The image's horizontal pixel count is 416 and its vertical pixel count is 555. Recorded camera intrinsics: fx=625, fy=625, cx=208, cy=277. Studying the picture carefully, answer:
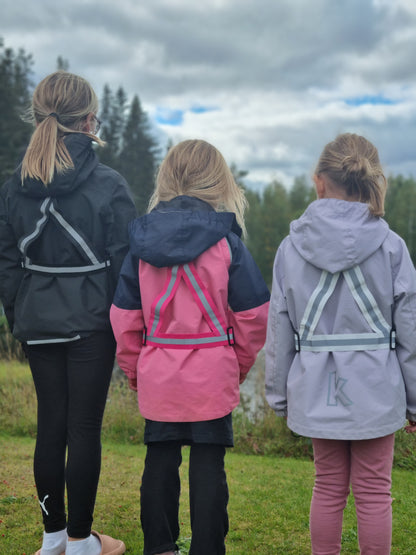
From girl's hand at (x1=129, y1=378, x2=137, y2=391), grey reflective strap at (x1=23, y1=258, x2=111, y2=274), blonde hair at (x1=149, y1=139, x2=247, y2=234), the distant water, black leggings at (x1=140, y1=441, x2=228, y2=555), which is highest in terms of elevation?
blonde hair at (x1=149, y1=139, x2=247, y2=234)

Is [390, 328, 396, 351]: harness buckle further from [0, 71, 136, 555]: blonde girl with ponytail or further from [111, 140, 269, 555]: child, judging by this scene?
[0, 71, 136, 555]: blonde girl with ponytail

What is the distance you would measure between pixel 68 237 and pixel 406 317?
1577 millimetres

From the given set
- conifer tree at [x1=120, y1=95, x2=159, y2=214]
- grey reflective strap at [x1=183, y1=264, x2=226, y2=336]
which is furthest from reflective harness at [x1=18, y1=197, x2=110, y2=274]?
conifer tree at [x1=120, y1=95, x2=159, y2=214]

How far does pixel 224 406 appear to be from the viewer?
277cm

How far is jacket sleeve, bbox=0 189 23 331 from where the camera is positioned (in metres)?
3.11

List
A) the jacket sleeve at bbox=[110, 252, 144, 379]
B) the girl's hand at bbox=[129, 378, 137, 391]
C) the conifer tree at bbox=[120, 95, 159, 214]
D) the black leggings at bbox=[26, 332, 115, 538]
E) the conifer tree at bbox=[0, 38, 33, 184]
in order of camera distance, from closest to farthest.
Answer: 1. the jacket sleeve at bbox=[110, 252, 144, 379]
2. the black leggings at bbox=[26, 332, 115, 538]
3. the girl's hand at bbox=[129, 378, 137, 391]
4. the conifer tree at bbox=[0, 38, 33, 184]
5. the conifer tree at bbox=[120, 95, 159, 214]

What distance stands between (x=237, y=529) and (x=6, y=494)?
1.60m

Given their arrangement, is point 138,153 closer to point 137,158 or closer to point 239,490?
point 137,158

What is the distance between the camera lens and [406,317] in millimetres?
2617

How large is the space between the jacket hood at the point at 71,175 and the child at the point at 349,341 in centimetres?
105

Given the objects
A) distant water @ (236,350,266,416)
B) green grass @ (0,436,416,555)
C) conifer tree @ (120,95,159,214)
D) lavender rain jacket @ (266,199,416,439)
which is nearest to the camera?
lavender rain jacket @ (266,199,416,439)

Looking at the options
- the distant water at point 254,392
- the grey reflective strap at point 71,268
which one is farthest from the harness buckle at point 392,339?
the distant water at point 254,392

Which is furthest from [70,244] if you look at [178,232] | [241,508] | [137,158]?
[137,158]

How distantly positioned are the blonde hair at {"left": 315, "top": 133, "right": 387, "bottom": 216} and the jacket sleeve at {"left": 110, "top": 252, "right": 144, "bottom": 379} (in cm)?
98
